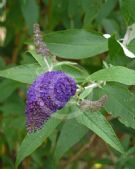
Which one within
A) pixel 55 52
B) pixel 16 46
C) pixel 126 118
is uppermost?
pixel 55 52

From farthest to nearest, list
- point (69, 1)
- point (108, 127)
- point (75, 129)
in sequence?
point (69, 1)
point (75, 129)
point (108, 127)

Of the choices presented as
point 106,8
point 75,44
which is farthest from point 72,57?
point 106,8

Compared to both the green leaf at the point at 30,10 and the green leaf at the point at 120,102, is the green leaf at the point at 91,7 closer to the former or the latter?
the green leaf at the point at 120,102

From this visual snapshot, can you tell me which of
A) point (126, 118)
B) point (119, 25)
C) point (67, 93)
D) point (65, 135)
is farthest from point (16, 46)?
point (67, 93)

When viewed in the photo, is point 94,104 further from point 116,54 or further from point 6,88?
point 6,88

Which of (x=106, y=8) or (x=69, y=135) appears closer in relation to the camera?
(x=69, y=135)

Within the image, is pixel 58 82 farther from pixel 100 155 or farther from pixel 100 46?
pixel 100 155

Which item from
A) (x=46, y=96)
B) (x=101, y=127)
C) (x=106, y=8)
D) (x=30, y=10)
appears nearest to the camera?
(x=46, y=96)
